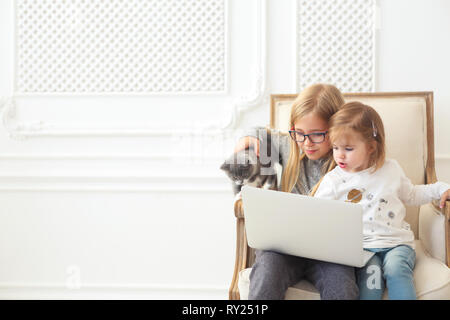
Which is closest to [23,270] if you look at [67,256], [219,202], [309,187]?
[67,256]

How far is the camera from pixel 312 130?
1286mm

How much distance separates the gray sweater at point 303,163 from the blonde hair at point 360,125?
6.7 inches

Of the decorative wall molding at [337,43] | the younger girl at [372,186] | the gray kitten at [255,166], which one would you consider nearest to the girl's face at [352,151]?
the younger girl at [372,186]

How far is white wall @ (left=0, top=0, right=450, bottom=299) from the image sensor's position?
187cm

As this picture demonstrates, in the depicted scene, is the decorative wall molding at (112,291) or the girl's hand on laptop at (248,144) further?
the decorative wall molding at (112,291)

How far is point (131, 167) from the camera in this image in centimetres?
194

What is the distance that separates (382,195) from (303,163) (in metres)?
0.28

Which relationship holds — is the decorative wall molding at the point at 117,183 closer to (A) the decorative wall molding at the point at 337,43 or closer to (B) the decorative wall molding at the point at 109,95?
(B) the decorative wall molding at the point at 109,95

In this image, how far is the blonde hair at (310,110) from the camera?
4.22 feet

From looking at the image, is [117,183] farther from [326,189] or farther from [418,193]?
[418,193]

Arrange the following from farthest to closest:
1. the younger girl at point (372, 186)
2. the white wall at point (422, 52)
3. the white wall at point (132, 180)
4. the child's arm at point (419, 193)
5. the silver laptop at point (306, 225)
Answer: the white wall at point (132, 180) → the white wall at point (422, 52) → the child's arm at point (419, 193) → the younger girl at point (372, 186) → the silver laptop at point (306, 225)

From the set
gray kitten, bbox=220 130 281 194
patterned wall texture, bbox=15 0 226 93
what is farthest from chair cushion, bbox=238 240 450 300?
patterned wall texture, bbox=15 0 226 93

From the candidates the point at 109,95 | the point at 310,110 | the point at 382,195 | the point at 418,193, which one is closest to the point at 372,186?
the point at 382,195

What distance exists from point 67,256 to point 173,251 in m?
0.52
